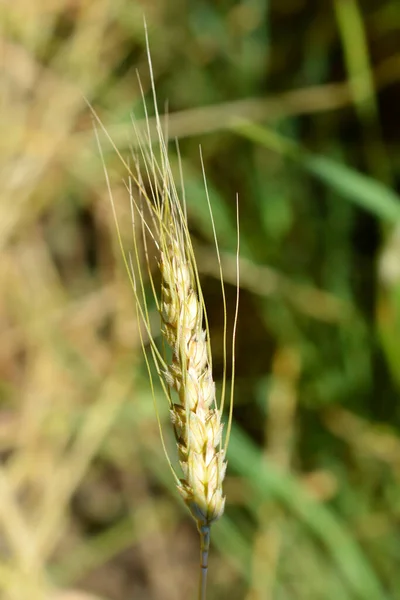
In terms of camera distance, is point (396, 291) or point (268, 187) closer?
point (396, 291)

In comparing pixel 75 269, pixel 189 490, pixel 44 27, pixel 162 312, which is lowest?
pixel 189 490

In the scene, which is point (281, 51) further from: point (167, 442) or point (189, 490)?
point (189, 490)

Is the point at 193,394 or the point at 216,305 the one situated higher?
the point at 216,305

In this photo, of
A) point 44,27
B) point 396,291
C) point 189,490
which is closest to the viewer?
point 189,490

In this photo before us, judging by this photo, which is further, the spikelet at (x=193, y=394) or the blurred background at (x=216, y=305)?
the blurred background at (x=216, y=305)

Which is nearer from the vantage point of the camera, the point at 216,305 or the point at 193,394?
the point at 193,394

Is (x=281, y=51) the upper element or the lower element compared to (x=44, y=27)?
lower

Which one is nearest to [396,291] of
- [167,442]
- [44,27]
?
[167,442]

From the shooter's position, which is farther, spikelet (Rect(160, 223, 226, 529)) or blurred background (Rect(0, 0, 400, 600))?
blurred background (Rect(0, 0, 400, 600))
